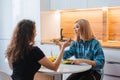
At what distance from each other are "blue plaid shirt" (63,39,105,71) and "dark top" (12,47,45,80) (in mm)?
808

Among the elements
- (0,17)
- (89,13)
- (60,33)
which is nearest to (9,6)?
(0,17)

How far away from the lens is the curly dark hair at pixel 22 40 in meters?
1.99

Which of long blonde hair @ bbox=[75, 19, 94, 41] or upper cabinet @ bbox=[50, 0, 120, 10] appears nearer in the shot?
long blonde hair @ bbox=[75, 19, 94, 41]

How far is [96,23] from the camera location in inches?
151

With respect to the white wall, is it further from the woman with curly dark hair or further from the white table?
the woman with curly dark hair

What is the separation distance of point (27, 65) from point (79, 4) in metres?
1.96

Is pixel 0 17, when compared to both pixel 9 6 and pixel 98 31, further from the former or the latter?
pixel 98 31

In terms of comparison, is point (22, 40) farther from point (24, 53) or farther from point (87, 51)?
point (87, 51)

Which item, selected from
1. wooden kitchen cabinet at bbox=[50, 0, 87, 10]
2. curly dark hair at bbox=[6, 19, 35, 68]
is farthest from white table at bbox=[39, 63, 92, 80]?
wooden kitchen cabinet at bbox=[50, 0, 87, 10]

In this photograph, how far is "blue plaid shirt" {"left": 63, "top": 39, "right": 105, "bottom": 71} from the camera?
2576 millimetres

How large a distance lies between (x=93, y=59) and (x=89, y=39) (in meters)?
0.24

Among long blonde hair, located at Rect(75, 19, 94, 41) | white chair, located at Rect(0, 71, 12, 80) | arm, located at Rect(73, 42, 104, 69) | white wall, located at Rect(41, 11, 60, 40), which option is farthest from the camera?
white wall, located at Rect(41, 11, 60, 40)

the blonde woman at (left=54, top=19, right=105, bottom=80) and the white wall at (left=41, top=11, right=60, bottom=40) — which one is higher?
the white wall at (left=41, top=11, right=60, bottom=40)

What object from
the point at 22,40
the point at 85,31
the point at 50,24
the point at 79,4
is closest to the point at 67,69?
the point at 22,40
